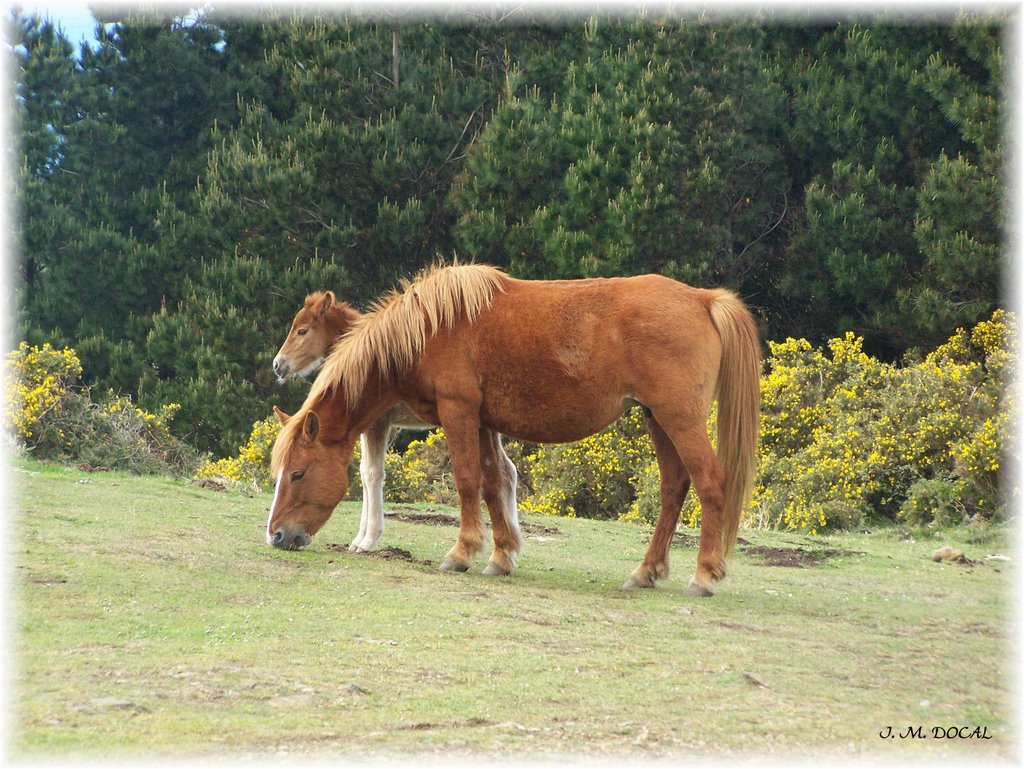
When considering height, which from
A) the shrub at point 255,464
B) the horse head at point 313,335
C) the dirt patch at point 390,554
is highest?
the horse head at point 313,335

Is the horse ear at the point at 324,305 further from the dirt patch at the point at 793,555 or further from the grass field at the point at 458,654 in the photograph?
the dirt patch at the point at 793,555

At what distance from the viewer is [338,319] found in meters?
10.1

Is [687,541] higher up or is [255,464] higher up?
[255,464]

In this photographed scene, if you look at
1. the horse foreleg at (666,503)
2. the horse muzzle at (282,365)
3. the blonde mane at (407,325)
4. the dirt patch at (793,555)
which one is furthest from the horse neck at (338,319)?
the dirt patch at (793,555)

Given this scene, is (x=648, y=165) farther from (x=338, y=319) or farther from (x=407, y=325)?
(x=407, y=325)

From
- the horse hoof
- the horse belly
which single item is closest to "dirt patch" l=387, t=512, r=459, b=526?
the horse belly

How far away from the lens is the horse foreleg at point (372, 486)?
8.64m

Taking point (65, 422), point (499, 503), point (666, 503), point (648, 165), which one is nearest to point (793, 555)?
point (666, 503)

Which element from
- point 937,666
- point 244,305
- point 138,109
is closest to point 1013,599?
point 937,666

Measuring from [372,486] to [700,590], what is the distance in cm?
271

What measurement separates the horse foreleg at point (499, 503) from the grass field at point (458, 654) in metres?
0.18

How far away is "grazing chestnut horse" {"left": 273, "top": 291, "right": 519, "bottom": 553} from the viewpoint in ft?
27.9

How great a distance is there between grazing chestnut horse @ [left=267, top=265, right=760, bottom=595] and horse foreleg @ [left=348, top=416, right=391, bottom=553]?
62cm

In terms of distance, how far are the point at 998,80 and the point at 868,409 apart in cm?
639
